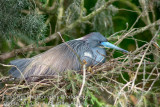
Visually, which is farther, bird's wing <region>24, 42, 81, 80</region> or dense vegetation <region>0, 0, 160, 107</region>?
bird's wing <region>24, 42, 81, 80</region>

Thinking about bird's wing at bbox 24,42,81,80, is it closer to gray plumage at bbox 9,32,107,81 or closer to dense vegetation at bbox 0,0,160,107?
gray plumage at bbox 9,32,107,81

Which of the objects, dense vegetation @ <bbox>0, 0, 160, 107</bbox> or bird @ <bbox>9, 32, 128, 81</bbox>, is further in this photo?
bird @ <bbox>9, 32, 128, 81</bbox>

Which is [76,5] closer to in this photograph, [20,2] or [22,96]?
[20,2]

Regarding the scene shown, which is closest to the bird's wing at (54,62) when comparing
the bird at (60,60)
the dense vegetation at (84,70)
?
the bird at (60,60)

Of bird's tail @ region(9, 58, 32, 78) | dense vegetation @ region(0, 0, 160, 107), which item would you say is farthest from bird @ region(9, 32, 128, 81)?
dense vegetation @ region(0, 0, 160, 107)

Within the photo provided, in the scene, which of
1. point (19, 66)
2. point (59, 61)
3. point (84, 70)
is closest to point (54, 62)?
point (59, 61)

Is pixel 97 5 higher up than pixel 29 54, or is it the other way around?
pixel 97 5

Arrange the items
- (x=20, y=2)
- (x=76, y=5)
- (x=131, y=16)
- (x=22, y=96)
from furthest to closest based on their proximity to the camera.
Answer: (x=131, y=16)
(x=76, y=5)
(x=20, y=2)
(x=22, y=96)

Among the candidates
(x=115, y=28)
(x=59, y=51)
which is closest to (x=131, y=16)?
(x=115, y=28)

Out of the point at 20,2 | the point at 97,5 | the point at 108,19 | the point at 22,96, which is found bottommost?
the point at 22,96

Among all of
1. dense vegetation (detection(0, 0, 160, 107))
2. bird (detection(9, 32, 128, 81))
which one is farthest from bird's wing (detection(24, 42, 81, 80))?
dense vegetation (detection(0, 0, 160, 107))

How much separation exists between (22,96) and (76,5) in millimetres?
1283

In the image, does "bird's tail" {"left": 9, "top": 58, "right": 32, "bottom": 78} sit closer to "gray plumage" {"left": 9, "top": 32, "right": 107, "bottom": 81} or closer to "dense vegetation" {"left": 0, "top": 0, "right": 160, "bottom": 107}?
"gray plumage" {"left": 9, "top": 32, "right": 107, "bottom": 81}

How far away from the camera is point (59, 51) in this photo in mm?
2404
